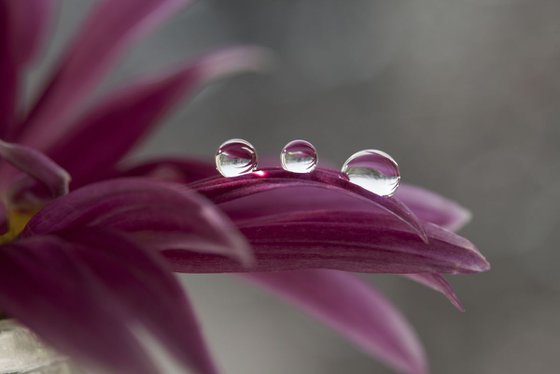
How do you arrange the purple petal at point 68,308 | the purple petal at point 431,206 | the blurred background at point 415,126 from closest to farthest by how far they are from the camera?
the purple petal at point 68,308 → the purple petal at point 431,206 → the blurred background at point 415,126

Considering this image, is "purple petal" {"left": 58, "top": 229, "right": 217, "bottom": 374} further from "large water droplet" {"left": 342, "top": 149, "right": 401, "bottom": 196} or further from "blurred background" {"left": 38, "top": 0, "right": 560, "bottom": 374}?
"blurred background" {"left": 38, "top": 0, "right": 560, "bottom": 374}

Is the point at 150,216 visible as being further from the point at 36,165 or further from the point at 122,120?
the point at 122,120

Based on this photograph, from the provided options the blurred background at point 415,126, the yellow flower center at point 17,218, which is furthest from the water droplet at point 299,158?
the blurred background at point 415,126

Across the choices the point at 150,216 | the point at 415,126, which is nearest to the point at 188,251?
the point at 150,216

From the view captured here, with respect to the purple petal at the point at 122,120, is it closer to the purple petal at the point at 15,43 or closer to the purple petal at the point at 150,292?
the purple petal at the point at 15,43

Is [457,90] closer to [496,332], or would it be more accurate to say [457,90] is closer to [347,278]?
[496,332]

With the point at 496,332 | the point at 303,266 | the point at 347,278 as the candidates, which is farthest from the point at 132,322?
the point at 496,332
